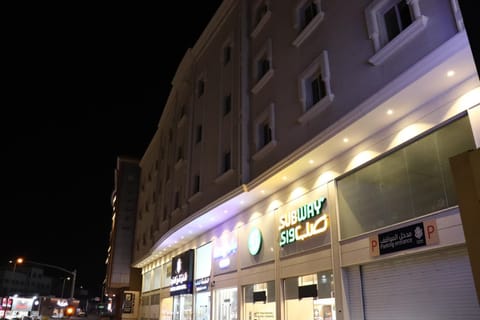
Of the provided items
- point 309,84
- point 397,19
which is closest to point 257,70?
point 309,84

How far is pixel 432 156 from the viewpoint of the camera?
32.9ft

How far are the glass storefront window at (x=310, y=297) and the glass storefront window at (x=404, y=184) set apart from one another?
5.99ft

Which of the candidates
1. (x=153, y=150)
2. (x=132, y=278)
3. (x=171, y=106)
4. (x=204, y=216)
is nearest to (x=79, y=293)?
(x=132, y=278)

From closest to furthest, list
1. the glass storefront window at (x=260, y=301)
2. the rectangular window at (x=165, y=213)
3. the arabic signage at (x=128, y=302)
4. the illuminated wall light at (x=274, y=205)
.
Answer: the glass storefront window at (x=260, y=301) → the illuminated wall light at (x=274, y=205) → the rectangular window at (x=165, y=213) → the arabic signage at (x=128, y=302)

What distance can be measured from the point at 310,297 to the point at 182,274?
A: 44.7 feet

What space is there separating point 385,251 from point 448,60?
16.4 ft

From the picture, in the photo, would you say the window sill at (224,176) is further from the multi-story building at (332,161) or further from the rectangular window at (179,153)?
the rectangular window at (179,153)

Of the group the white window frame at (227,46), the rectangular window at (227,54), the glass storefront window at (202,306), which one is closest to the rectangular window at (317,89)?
the white window frame at (227,46)

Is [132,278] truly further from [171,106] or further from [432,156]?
[432,156]

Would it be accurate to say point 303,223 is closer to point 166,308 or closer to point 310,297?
point 310,297

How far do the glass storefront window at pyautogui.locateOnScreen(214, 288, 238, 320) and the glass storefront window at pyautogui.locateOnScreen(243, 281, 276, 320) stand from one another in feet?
3.35

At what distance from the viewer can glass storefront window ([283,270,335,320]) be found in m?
12.9

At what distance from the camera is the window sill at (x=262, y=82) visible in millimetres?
16720

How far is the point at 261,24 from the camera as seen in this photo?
18.4 metres
